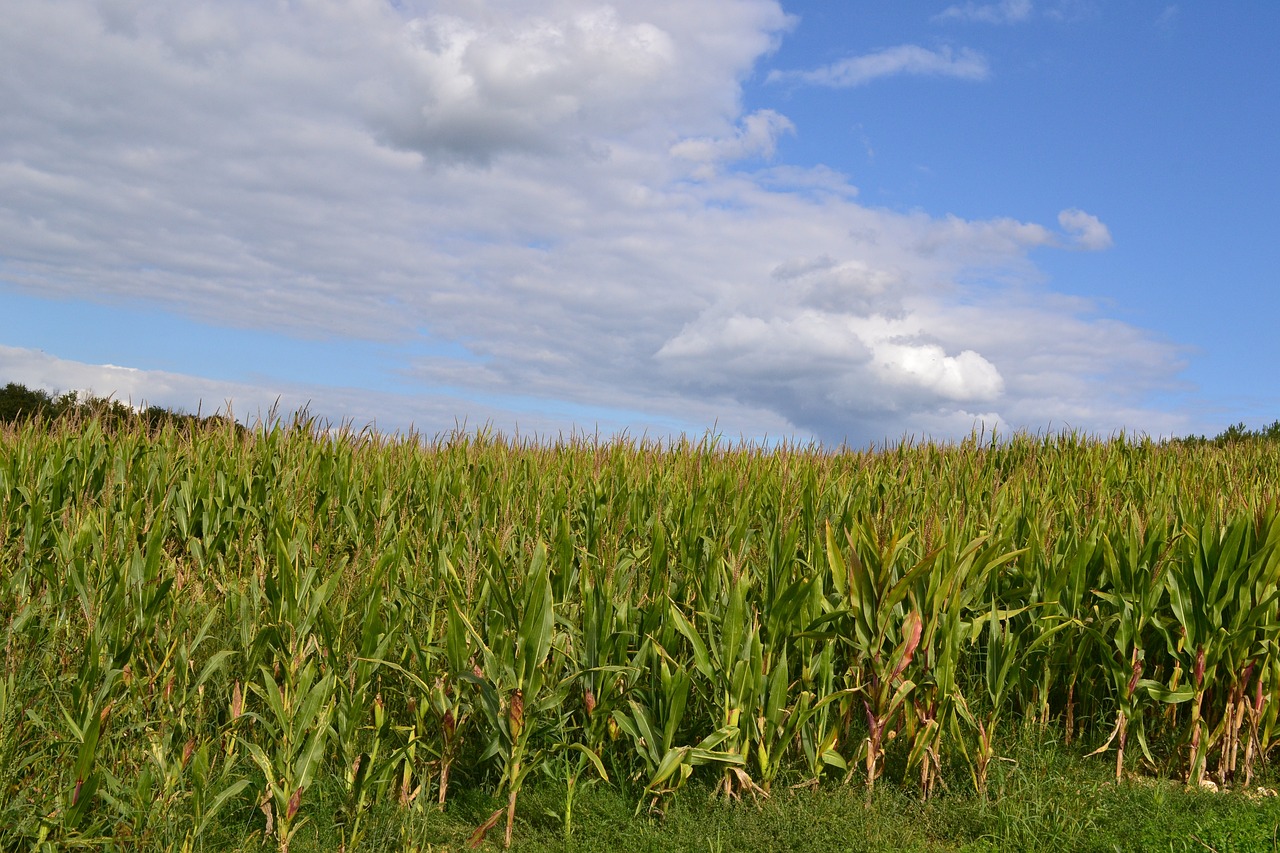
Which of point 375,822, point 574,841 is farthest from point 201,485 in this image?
point 574,841

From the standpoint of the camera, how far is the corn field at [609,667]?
13.2 feet

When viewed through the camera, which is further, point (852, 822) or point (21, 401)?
point (21, 401)

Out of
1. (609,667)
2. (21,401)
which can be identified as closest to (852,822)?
(609,667)

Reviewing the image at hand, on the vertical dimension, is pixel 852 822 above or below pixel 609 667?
below

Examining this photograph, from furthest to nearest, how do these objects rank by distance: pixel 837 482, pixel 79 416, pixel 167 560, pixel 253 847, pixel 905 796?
pixel 79 416 → pixel 837 482 → pixel 167 560 → pixel 905 796 → pixel 253 847

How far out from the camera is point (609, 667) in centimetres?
401

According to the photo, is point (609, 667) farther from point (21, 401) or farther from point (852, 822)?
point (21, 401)

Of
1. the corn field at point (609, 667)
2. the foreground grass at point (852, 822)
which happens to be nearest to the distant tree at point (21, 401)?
the corn field at point (609, 667)

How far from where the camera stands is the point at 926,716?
180 inches

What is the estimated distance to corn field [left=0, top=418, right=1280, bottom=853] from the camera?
402 centimetres

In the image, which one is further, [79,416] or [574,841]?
[79,416]

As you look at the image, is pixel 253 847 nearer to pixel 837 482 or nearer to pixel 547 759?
pixel 547 759

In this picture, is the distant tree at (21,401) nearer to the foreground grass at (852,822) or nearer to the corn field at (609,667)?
the corn field at (609,667)

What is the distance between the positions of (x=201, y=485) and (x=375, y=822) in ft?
14.4
